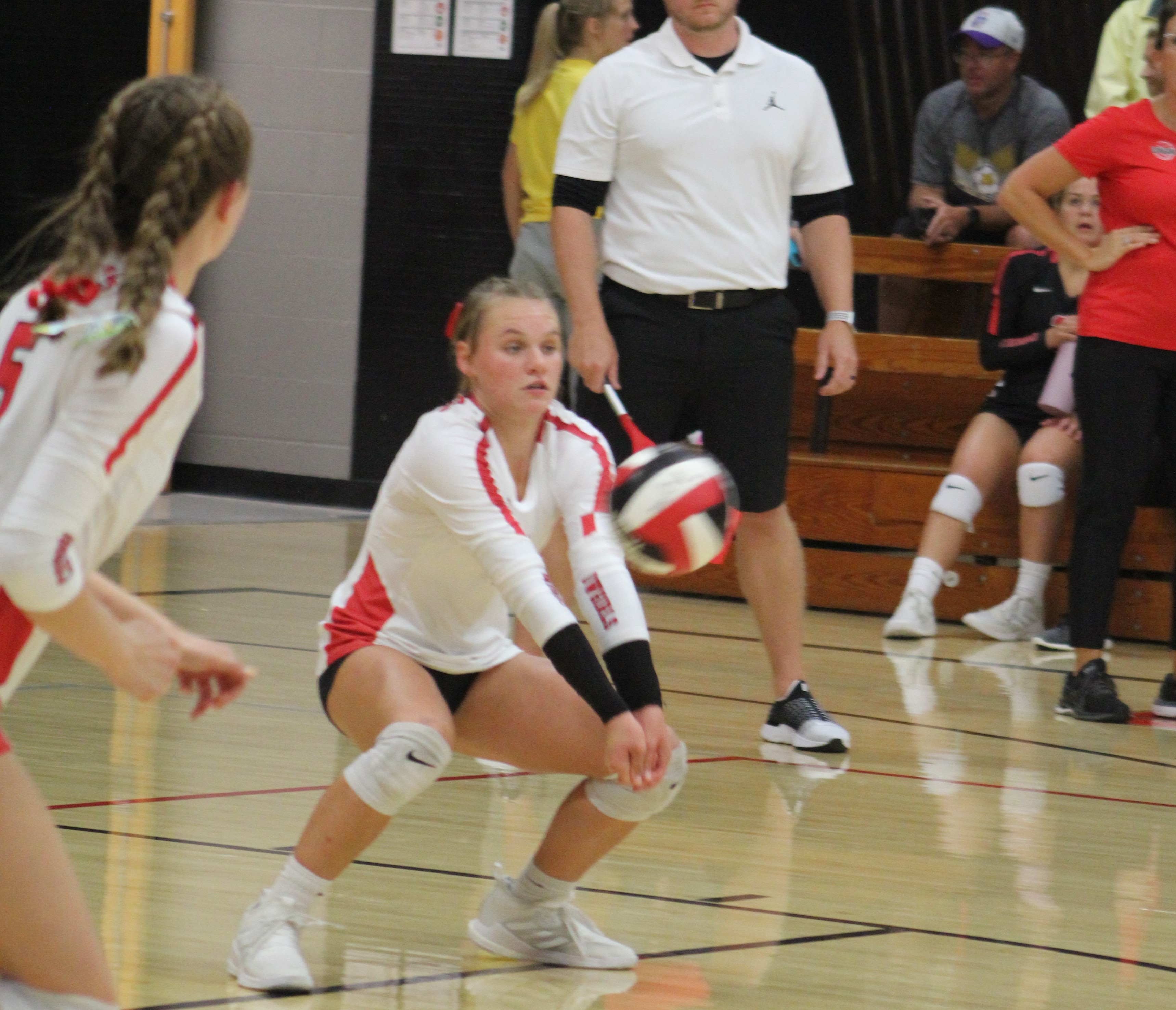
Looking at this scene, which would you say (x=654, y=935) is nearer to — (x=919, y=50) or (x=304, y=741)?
(x=304, y=741)

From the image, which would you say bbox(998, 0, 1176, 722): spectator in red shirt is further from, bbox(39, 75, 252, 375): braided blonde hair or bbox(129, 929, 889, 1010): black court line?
bbox(39, 75, 252, 375): braided blonde hair

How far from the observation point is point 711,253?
13.0ft

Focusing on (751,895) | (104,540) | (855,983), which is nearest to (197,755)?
(751,895)

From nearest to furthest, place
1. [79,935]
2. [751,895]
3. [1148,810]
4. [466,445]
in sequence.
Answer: [79,935], [466,445], [751,895], [1148,810]

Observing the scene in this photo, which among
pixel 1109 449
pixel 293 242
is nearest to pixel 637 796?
pixel 1109 449

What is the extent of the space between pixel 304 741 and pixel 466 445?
135 centimetres

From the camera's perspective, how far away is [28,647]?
1841mm

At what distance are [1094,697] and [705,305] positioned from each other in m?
1.40

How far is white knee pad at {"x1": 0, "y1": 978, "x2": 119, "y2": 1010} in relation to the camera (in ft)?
5.77

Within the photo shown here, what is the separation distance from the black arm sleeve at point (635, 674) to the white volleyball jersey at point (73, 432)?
0.83m

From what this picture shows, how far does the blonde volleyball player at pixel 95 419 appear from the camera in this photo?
1677mm

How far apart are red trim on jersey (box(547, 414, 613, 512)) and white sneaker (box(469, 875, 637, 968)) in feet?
1.87

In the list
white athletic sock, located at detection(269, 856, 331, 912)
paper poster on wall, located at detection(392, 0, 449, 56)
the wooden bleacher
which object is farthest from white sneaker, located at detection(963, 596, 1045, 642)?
white athletic sock, located at detection(269, 856, 331, 912)

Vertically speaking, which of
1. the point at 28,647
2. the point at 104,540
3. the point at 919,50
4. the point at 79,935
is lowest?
the point at 79,935
